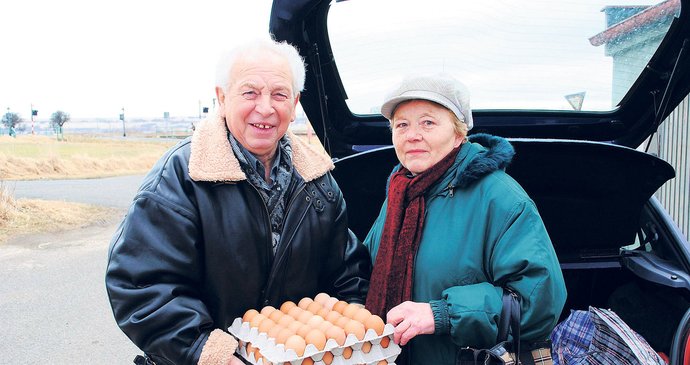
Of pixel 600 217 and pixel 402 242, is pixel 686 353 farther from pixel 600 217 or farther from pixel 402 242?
pixel 402 242

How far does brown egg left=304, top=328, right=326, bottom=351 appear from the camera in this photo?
1615 millimetres

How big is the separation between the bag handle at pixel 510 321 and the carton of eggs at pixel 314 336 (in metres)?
0.34

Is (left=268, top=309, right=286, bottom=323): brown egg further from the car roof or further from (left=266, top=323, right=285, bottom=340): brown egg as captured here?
the car roof

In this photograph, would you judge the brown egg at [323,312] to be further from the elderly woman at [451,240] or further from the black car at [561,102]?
the black car at [561,102]

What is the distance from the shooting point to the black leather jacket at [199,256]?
1.69m

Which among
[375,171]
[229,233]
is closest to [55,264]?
[375,171]

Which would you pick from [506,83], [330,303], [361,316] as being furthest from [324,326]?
[506,83]

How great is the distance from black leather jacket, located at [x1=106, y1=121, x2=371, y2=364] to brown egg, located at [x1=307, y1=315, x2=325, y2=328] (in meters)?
Answer: 0.26

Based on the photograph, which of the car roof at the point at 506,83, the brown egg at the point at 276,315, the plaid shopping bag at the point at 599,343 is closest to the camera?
the brown egg at the point at 276,315

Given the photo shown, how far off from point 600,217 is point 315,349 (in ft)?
6.54

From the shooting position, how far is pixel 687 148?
763cm

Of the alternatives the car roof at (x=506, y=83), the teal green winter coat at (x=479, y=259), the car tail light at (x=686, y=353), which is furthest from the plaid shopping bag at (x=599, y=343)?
the car roof at (x=506, y=83)

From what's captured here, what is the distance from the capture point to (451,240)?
1.89 m

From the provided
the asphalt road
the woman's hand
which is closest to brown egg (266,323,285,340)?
the woman's hand
